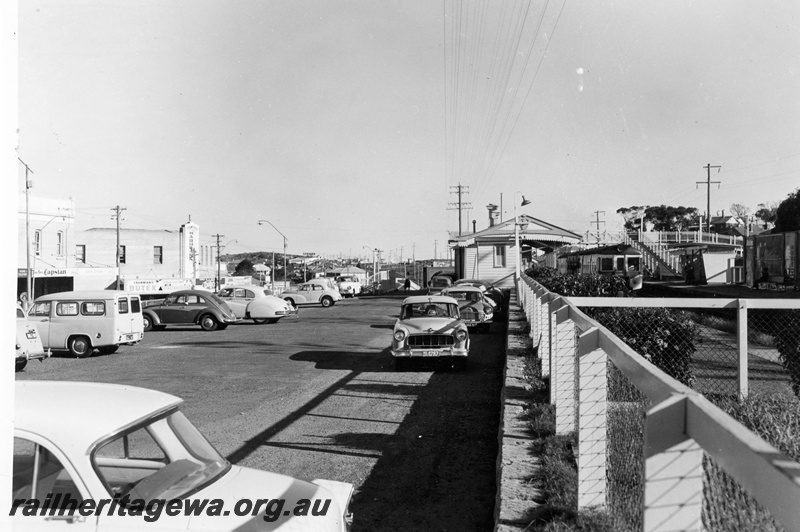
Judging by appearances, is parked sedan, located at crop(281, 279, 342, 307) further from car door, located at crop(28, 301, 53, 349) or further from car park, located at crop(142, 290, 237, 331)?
car door, located at crop(28, 301, 53, 349)

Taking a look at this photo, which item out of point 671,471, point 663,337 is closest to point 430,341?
point 663,337

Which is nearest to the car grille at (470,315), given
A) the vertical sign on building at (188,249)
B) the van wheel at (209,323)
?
the van wheel at (209,323)

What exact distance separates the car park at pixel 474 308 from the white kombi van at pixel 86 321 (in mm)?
8801

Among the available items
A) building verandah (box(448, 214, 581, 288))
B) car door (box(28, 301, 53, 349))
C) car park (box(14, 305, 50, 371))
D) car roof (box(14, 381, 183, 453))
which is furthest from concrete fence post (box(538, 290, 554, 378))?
building verandah (box(448, 214, 581, 288))

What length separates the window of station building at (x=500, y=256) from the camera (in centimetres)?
4369

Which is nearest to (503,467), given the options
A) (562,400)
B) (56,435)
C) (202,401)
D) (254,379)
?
(562,400)

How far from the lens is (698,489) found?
2104 millimetres

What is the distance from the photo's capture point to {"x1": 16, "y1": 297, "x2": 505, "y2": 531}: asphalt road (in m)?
6.14

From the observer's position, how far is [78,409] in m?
3.43

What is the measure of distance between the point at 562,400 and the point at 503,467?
3.24ft

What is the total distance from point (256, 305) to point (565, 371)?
72.5 ft

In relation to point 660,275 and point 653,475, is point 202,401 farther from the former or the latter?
point 660,275

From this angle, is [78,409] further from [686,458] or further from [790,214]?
[790,214]

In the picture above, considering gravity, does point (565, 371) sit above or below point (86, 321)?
above
